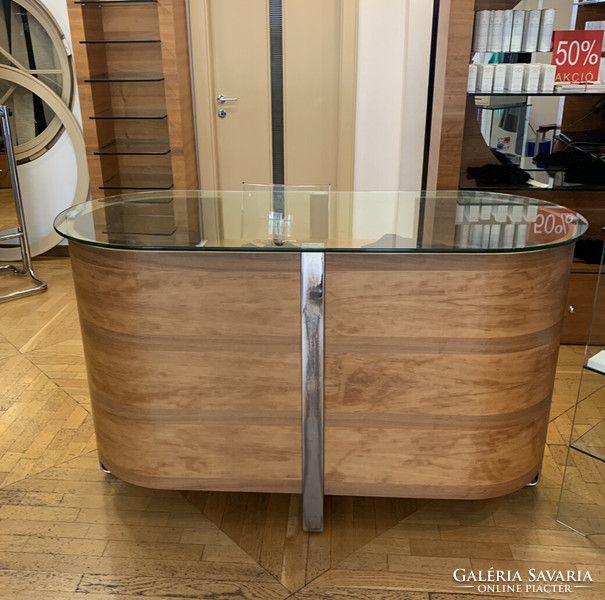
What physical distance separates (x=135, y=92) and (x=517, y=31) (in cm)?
250

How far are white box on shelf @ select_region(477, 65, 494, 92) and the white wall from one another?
0.98m

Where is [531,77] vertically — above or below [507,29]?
below

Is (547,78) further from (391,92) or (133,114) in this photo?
(133,114)

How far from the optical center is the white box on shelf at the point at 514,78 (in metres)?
3.43

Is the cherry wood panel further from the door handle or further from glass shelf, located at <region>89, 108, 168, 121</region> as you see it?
the door handle

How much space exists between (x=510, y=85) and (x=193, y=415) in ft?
7.90

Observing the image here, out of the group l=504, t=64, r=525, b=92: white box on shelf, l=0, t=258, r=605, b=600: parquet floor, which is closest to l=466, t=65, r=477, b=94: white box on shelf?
l=504, t=64, r=525, b=92: white box on shelf

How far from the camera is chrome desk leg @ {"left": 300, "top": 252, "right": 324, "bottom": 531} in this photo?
2.08 m

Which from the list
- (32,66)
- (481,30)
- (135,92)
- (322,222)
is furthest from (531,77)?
(32,66)

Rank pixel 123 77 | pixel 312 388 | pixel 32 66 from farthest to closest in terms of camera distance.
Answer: pixel 32 66 < pixel 123 77 < pixel 312 388

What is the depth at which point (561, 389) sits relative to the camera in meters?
3.33

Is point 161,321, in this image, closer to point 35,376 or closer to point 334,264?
point 334,264

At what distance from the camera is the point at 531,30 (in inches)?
134

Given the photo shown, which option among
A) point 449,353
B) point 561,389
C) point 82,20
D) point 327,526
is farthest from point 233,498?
point 82,20
